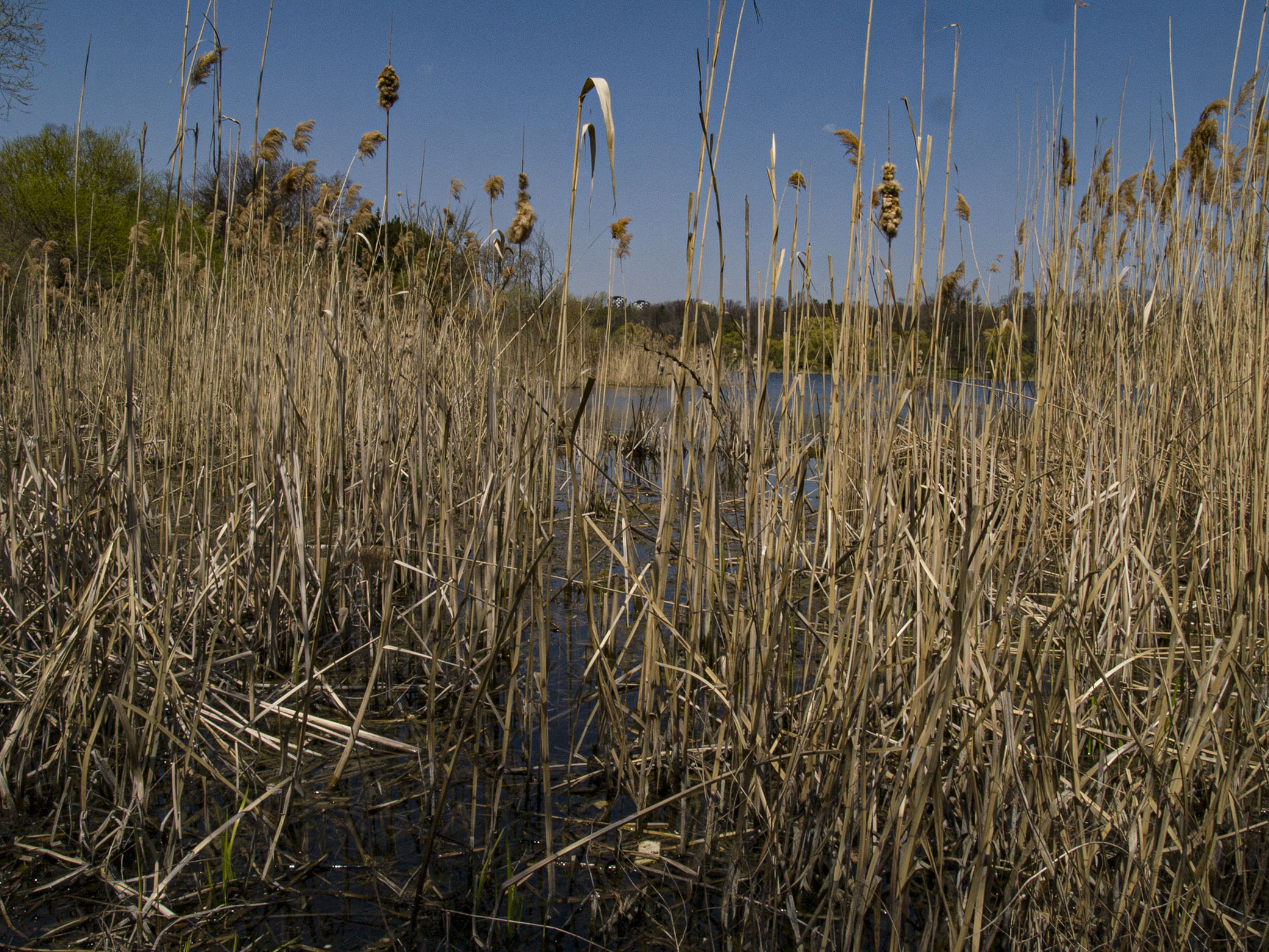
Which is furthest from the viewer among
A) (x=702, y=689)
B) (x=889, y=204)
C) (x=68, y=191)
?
(x=68, y=191)

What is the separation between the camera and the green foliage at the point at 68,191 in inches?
607

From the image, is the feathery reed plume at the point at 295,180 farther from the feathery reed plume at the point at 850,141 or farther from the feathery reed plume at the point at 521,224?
the feathery reed plume at the point at 850,141

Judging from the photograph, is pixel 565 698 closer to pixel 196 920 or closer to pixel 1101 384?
pixel 196 920

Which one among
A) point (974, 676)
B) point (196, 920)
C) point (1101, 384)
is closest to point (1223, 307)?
point (1101, 384)

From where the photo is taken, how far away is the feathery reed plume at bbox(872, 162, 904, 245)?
1118 mm

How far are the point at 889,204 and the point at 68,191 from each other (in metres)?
20.9

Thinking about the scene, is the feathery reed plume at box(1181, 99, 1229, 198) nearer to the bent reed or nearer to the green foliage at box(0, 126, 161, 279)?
the bent reed

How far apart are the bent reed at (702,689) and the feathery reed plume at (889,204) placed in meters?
0.01

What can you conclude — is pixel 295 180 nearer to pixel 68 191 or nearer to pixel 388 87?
pixel 388 87

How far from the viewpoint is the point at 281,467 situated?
61.1 inches

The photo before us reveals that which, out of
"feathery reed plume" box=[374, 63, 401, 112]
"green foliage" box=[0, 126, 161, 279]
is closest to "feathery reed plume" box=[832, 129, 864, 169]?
"feathery reed plume" box=[374, 63, 401, 112]

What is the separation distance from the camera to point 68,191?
16.5 metres

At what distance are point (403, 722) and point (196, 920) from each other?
2.16 feet

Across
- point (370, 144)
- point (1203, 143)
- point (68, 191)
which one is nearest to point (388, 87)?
point (370, 144)
